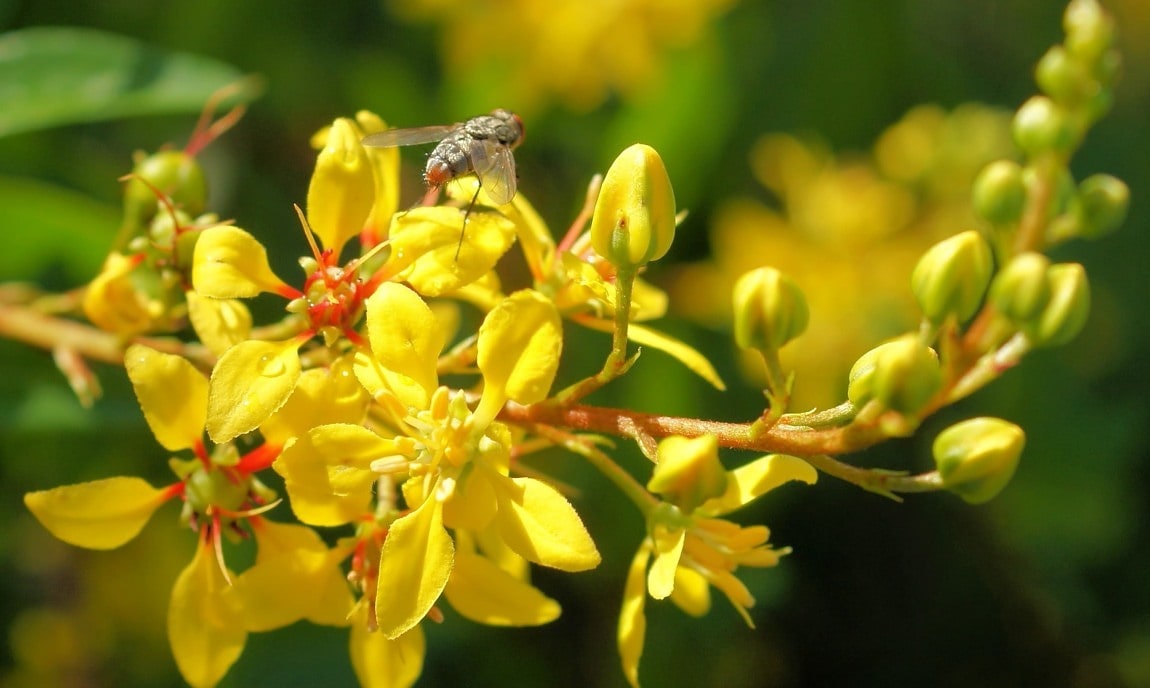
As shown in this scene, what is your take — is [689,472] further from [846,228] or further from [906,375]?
[846,228]

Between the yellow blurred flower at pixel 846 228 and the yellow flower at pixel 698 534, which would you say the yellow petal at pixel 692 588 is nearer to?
the yellow flower at pixel 698 534

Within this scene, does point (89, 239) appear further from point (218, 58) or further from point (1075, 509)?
point (1075, 509)

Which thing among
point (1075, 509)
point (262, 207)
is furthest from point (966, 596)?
point (262, 207)

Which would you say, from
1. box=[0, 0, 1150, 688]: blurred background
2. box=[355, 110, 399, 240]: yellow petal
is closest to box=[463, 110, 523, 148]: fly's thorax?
box=[355, 110, 399, 240]: yellow petal

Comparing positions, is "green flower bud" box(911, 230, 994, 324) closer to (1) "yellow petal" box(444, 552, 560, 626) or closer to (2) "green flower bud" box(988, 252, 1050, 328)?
(2) "green flower bud" box(988, 252, 1050, 328)

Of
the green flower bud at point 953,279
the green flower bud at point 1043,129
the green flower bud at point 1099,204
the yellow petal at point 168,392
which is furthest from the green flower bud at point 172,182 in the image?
the green flower bud at point 1099,204
